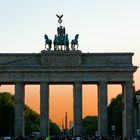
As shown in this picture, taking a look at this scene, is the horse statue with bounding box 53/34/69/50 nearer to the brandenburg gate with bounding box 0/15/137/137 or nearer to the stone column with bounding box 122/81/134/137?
the brandenburg gate with bounding box 0/15/137/137

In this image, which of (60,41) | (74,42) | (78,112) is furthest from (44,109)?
(74,42)

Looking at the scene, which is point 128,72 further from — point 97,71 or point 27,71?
point 27,71

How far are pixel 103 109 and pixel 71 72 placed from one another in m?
7.20

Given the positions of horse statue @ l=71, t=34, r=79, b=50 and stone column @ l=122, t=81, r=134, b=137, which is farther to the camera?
horse statue @ l=71, t=34, r=79, b=50

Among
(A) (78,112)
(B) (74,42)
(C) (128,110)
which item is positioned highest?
(B) (74,42)

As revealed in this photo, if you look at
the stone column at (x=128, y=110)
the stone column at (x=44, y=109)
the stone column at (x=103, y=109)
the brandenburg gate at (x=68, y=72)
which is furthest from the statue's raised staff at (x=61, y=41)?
the stone column at (x=128, y=110)

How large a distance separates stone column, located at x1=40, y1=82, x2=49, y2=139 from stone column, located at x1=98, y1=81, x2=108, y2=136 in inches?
304

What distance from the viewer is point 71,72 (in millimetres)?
105500

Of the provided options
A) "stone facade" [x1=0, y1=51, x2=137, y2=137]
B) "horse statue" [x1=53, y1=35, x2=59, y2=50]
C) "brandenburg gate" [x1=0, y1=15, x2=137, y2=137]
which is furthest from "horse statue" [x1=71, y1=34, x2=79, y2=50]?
"horse statue" [x1=53, y1=35, x2=59, y2=50]

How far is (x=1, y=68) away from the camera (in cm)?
10512

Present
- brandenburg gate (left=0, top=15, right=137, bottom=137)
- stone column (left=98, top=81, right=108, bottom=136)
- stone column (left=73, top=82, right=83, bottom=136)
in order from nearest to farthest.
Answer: brandenburg gate (left=0, top=15, right=137, bottom=137), stone column (left=98, top=81, right=108, bottom=136), stone column (left=73, top=82, right=83, bottom=136)

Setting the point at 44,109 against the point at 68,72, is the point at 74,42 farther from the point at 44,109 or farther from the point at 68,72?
the point at 44,109

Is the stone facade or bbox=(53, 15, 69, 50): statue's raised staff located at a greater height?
bbox=(53, 15, 69, 50): statue's raised staff

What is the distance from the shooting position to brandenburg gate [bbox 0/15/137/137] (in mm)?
105188
